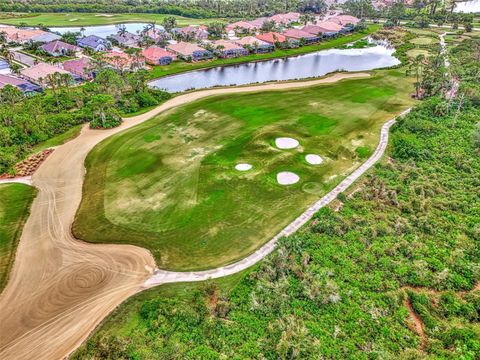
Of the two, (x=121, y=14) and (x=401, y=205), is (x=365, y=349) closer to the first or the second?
(x=401, y=205)

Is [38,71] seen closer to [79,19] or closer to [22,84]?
[22,84]

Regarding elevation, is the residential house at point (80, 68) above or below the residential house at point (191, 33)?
below

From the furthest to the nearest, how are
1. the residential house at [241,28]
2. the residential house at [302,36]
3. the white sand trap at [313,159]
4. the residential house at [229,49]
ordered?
the residential house at [241,28], the residential house at [302,36], the residential house at [229,49], the white sand trap at [313,159]

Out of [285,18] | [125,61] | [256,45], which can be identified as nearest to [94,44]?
[125,61]

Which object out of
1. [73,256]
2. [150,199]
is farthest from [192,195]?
[73,256]

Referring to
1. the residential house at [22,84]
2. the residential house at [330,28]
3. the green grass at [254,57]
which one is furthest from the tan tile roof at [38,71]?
the residential house at [330,28]

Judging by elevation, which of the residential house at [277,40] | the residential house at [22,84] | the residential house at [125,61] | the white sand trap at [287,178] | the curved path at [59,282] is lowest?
the curved path at [59,282]

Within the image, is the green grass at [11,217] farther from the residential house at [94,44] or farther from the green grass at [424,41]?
the green grass at [424,41]
